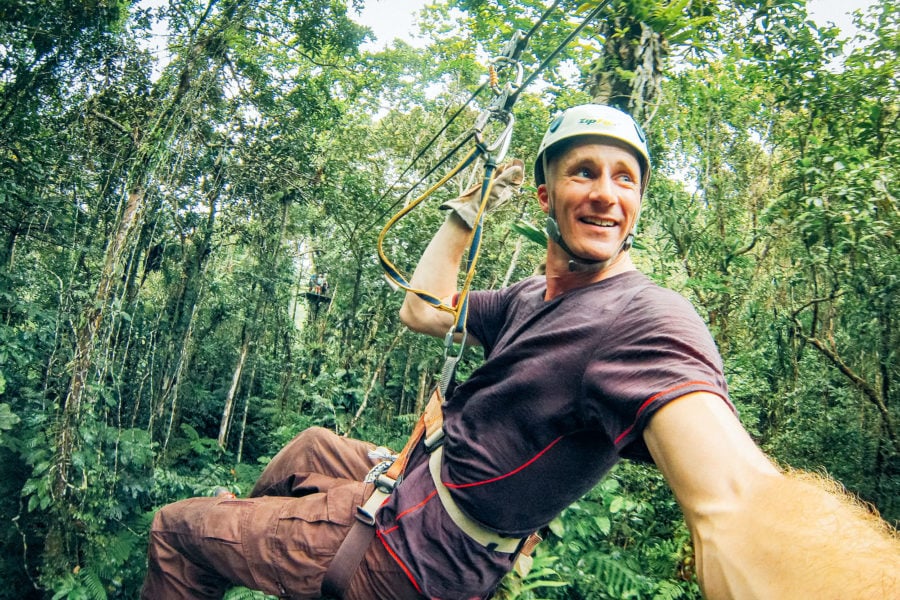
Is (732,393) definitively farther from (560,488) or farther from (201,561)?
(201,561)

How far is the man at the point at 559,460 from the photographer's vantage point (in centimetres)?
78

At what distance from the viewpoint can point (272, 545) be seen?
75.9 inches

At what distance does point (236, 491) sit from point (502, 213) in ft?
22.1

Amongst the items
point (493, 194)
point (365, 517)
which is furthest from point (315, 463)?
point (493, 194)

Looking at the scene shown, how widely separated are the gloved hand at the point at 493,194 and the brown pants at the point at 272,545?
133cm

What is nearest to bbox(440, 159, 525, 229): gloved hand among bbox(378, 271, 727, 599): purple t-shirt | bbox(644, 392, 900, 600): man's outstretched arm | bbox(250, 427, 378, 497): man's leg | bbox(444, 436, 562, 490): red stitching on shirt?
bbox(378, 271, 727, 599): purple t-shirt

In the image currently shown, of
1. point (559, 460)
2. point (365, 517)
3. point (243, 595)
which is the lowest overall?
point (243, 595)

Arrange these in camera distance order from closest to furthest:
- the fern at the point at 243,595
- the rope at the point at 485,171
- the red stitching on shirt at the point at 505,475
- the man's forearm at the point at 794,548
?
the man's forearm at the point at 794,548, the red stitching on shirt at the point at 505,475, the rope at the point at 485,171, the fern at the point at 243,595

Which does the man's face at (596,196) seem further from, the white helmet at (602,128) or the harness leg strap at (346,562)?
the harness leg strap at (346,562)

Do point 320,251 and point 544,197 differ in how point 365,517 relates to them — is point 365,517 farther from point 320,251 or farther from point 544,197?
point 320,251

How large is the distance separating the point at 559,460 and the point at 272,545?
133 cm

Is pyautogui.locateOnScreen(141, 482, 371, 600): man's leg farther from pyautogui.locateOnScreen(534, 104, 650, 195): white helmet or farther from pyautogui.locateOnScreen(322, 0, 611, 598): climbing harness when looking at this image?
pyautogui.locateOnScreen(534, 104, 650, 195): white helmet

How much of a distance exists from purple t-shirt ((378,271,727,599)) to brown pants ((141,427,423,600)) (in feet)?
0.66

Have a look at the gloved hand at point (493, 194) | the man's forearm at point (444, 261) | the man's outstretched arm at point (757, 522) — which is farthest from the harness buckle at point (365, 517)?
the gloved hand at point (493, 194)
